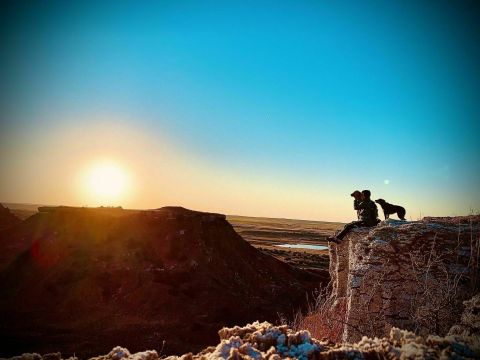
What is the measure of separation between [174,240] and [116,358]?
Result: 59.8ft

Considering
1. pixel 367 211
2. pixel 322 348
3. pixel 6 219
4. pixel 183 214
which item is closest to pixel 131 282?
pixel 183 214

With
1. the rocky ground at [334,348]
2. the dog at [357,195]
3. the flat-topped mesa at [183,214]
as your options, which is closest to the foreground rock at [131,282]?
the flat-topped mesa at [183,214]

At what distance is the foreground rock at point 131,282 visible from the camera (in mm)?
12625

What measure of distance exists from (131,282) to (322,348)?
53.5 ft

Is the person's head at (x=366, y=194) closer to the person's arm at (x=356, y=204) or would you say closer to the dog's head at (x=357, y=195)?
the dog's head at (x=357, y=195)

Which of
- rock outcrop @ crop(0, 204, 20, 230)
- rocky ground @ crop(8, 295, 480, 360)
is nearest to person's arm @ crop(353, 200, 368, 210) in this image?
rocky ground @ crop(8, 295, 480, 360)

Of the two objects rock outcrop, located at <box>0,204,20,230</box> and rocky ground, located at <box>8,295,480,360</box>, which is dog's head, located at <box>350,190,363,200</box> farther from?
rock outcrop, located at <box>0,204,20,230</box>

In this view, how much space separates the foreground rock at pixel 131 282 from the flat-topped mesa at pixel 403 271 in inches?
332

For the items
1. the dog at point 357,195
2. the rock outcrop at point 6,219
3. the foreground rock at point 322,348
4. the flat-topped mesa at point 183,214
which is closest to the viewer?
the foreground rock at point 322,348

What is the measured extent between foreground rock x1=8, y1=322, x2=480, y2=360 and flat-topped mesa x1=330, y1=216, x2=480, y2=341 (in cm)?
216

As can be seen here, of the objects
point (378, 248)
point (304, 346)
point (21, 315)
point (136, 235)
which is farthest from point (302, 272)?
point (304, 346)

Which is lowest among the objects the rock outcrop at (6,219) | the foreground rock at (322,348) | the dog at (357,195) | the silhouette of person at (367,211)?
the rock outcrop at (6,219)

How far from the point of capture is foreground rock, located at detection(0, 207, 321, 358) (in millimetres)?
12625

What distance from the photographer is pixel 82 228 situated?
20328 mm
